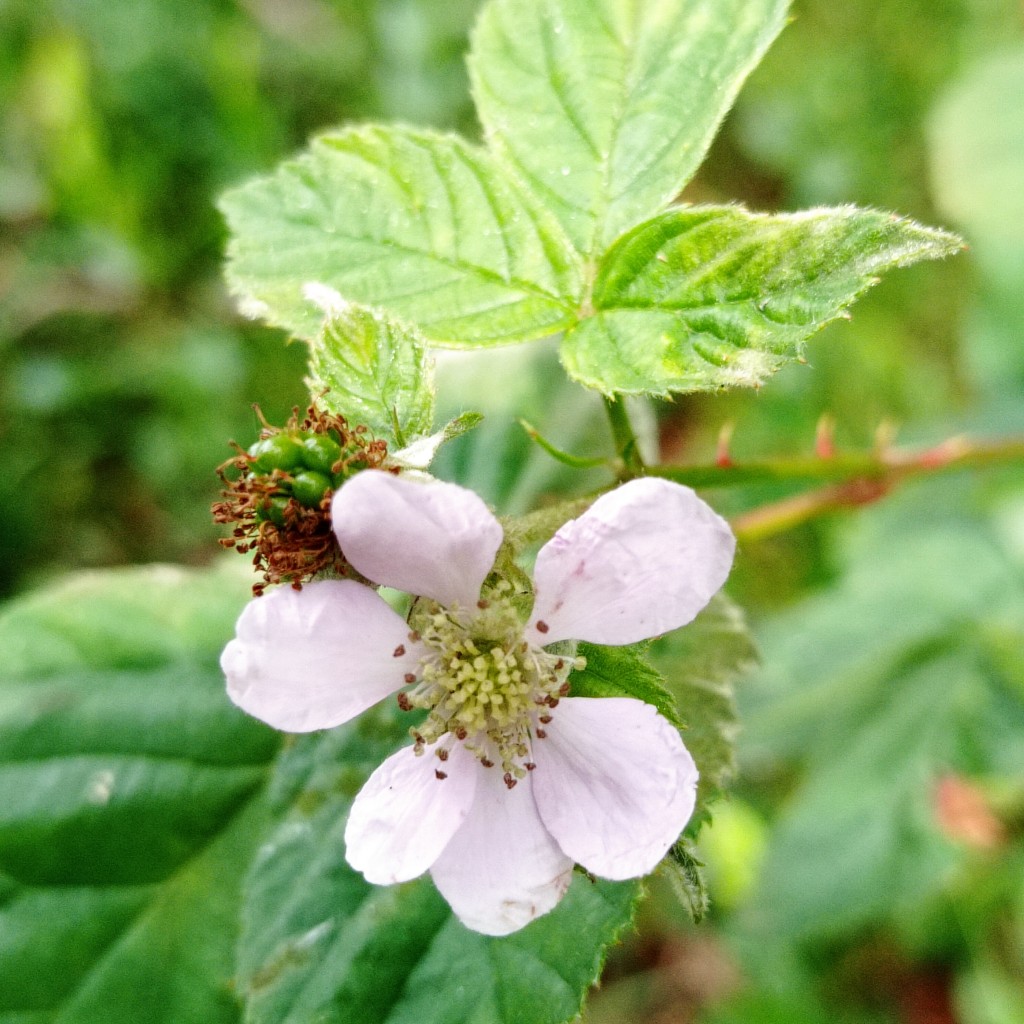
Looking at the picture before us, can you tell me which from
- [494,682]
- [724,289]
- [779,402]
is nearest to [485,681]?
[494,682]

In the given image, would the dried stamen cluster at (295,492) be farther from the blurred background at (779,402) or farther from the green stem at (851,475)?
the blurred background at (779,402)

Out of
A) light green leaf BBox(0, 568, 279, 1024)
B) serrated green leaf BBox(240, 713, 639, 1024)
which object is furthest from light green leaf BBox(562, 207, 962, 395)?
light green leaf BBox(0, 568, 279, 1024)

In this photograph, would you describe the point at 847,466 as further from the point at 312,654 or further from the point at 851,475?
the point at 312,654

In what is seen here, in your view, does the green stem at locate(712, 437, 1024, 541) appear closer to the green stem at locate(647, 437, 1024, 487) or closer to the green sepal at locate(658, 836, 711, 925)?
the green stem at locate(647, 437, 1024, 487)

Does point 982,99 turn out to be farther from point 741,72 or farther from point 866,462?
point 741,72

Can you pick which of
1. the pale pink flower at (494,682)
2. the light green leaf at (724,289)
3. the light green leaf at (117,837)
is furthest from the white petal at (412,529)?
the light green leaf at (117,837)
